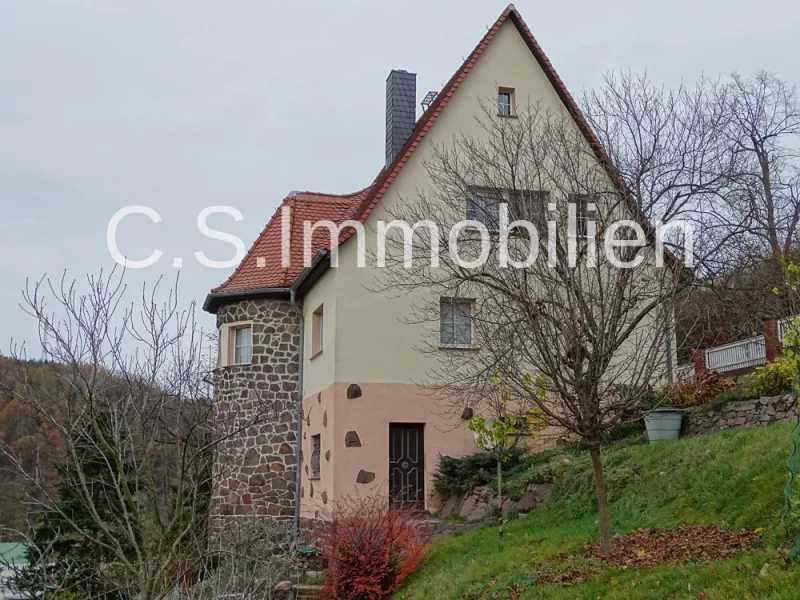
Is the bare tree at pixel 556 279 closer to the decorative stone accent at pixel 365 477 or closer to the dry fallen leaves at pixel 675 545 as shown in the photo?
the dry fallen leaves at pixel 675 545

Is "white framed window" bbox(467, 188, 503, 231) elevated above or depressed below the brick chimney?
below

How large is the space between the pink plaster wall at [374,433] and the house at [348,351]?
0.02 meters

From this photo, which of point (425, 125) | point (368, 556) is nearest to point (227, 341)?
point (425, 125)

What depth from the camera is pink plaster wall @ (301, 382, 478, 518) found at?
1541 centimetres

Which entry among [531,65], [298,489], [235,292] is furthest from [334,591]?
[531,65]

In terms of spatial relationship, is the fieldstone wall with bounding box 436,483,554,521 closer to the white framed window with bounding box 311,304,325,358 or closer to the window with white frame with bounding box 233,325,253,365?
the white framed window with bounding box 311,304,325,358

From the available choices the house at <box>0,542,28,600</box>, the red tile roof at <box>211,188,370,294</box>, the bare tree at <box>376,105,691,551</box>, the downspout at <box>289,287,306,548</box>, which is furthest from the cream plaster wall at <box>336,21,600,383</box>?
the house at <box>0,542,28,600</box>

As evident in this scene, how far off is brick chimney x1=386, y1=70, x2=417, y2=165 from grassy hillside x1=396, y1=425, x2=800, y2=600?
974 centimetres

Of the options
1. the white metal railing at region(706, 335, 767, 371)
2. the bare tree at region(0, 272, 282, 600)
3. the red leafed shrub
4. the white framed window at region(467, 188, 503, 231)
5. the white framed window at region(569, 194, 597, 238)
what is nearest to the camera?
the bare tree at region(0, 272, 282, 600)

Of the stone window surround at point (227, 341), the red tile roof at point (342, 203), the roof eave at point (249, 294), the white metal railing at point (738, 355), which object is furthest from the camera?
the stone window surround at point (227, 341)

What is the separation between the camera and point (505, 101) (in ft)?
56.8

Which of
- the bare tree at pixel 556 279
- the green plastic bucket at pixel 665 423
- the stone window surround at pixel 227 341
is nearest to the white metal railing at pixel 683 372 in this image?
the bare tree at pixel 556 279

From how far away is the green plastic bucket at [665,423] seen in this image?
13.3 metres

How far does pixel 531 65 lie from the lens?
1731 centimetres
